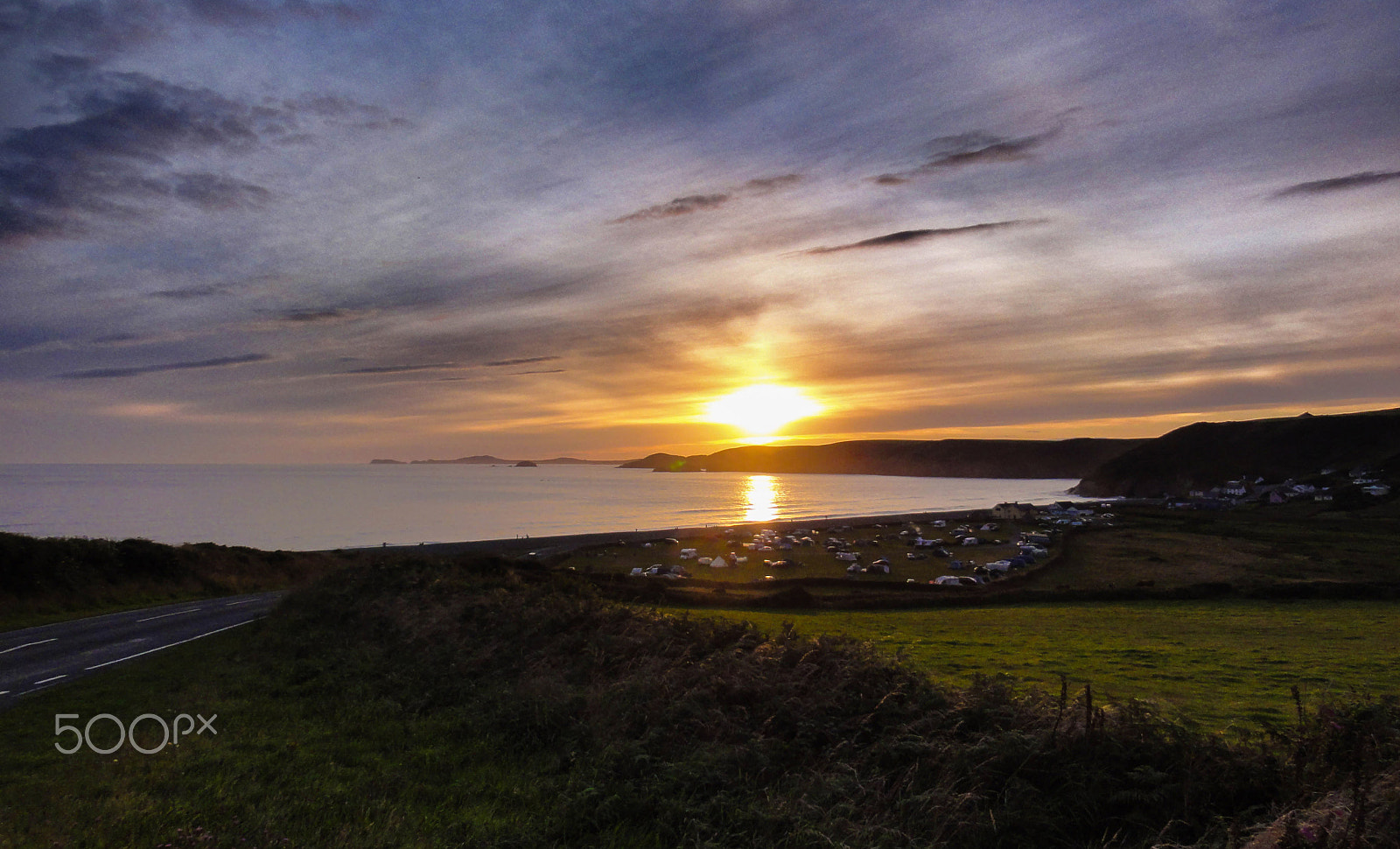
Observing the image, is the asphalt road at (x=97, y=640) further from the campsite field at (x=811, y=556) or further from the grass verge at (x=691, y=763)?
the campsite field at (x=811, y=556)

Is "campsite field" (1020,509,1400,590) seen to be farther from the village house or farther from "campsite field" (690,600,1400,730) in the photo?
the village house

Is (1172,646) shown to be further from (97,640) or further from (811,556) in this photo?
(811,556)

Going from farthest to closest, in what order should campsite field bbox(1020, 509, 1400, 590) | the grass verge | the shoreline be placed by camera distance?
the shoreline → campsite field bbox(1020, 509, 1400, 590) → the grass verge

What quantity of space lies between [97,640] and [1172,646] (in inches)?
1535

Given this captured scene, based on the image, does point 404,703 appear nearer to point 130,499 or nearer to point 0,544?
point 0,544

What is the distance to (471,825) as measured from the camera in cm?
866

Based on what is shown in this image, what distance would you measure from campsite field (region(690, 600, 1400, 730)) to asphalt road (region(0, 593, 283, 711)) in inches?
787

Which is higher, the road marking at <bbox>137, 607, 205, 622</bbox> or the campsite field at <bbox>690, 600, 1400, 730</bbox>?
the road marking at <bbox>137, 607, 205, 622</bbox>

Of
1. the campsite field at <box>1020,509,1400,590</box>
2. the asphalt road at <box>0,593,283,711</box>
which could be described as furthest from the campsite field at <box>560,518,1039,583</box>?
the asphalt road at <box>0,593,283,711</box>

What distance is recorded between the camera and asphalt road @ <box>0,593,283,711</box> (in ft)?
60.3

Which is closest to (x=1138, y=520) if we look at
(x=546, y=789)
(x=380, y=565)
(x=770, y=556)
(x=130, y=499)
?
(x=770, y=556)

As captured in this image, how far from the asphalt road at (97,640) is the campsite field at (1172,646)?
20.0 metres

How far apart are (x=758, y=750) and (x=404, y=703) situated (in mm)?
8351

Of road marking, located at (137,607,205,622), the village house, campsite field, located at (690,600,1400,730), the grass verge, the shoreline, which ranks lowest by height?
the village house
